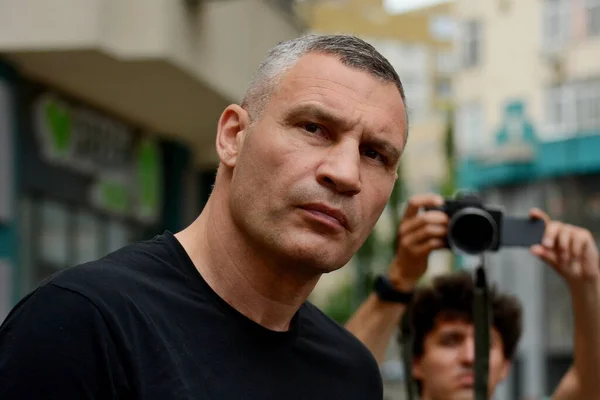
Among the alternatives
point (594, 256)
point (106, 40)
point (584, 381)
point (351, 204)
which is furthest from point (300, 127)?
point (106, 40)

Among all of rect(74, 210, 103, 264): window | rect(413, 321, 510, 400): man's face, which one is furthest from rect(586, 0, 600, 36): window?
rect(413, 321, 510, 400): man's face

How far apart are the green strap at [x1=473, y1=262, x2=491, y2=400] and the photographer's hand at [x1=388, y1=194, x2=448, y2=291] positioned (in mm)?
318

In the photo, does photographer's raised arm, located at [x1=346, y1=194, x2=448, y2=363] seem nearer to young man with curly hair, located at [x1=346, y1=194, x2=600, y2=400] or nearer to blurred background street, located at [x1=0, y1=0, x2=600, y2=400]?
young man with curly hair, located at [x1=346, y1=194, x2=600, y2=400]

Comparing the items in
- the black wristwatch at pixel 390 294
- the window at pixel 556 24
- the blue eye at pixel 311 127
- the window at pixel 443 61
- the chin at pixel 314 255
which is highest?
the window at pixel 556 24

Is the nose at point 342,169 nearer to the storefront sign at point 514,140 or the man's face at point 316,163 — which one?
the man's face at point 316,163

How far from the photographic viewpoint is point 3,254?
9.81 metres

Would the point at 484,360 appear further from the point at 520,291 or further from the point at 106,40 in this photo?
the point at 520,291

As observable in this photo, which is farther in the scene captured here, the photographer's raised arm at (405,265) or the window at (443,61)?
the window at (443,61)

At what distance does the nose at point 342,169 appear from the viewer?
2.07 m

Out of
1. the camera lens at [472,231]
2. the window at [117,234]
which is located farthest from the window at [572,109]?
the camera lens at [472,231]

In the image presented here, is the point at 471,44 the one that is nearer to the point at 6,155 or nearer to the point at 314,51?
the point at 6,155

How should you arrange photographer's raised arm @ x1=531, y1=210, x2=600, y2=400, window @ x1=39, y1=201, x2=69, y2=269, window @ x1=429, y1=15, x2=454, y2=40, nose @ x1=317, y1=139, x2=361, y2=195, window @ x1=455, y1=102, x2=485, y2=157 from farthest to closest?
window @ x1=429, y1=15, x2=454, y2=40 < window @ x1=455, y1=102, x2=485, y2=157 < window @ x1=39, y1=201, x2=69, y2=269 < photographer's raised arm @ x1=531, y1=210, x2=600, y2=400 < nose @ x1=317, y1=139, x2=361, y2=195

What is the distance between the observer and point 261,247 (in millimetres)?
2139

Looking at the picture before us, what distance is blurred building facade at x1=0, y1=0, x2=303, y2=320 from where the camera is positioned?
968 cm
